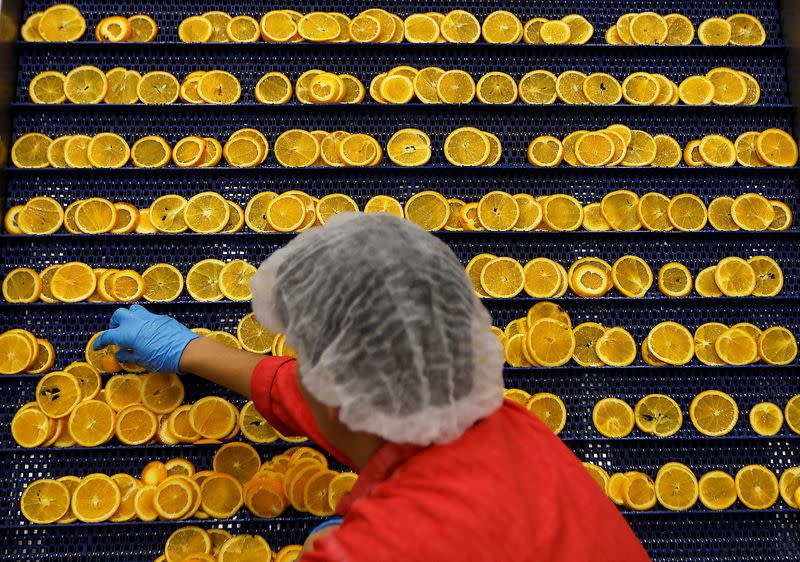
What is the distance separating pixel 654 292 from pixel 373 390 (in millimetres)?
1949

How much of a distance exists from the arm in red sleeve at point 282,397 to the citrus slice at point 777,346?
210 centimetres

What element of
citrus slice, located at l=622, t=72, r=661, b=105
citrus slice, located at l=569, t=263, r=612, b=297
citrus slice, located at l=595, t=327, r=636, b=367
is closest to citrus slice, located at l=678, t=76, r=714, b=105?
citrus slice, located at l=622, t=72, r=661, b=105

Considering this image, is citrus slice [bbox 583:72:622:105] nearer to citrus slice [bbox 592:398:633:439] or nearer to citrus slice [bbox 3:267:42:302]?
citrus slice [bbox 592:398:633:439]

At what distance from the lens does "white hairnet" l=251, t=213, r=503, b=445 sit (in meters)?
1.32

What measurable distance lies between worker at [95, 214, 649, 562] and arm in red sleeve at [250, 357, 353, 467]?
0.46 m

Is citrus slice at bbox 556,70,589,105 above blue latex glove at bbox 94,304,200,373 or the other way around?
above

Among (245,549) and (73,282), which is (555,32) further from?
(245,549)

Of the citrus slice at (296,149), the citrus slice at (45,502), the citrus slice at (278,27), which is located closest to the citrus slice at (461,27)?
the citrus slice at (278,27)

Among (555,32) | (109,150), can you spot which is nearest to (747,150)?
(555,32)

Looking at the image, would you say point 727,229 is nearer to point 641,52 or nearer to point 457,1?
point 641,52

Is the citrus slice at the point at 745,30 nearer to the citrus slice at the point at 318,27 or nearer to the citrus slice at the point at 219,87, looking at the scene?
the citrus slice at the point at 318,27

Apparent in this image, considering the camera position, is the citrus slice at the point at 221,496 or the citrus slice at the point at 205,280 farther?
the citrus slice at the point at 205,280

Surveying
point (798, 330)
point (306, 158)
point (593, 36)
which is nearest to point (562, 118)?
point (593, 36)

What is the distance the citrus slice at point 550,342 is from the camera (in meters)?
2.56
